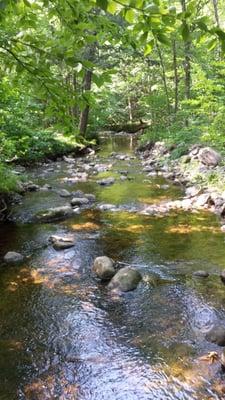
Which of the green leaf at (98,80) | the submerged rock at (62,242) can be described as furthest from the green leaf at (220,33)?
the submerged rock at (62,242)

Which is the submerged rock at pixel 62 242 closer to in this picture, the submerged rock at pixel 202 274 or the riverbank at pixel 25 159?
the riverbank at pixel 25 159

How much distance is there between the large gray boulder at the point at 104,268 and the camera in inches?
217

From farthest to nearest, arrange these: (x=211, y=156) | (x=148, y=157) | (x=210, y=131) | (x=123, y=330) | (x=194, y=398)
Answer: (x=148, y=157) → (x=211, y=156) → (x=210, y=131) → (x=123, y=330) → (x=194, y=398)

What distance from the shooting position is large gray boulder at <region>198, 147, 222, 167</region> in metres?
11.0

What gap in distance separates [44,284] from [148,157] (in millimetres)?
11917

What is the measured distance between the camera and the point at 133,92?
31984mm

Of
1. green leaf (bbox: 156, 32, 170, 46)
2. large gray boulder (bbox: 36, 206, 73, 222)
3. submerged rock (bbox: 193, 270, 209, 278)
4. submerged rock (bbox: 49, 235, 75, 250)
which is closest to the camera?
green leaf (bbox: 156, 32, 170, 46)

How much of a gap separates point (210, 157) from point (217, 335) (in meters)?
7.83

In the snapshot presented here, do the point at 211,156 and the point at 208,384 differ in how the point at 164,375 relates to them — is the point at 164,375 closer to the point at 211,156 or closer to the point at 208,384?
the point at 208,384

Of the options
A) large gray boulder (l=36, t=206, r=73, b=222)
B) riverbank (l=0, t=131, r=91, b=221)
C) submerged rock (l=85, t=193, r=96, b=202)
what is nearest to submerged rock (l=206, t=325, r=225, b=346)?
large gray boulder (l=36, t=206, r=73, b=222)

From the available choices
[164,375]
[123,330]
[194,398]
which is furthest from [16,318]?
[194,398]

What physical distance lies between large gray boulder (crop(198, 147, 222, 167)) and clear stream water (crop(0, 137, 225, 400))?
3602 mm

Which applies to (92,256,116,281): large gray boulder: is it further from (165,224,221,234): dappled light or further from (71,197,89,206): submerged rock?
(71,197,89,206): submerged rock

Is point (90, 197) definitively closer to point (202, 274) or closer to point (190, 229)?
point (190, 229)
